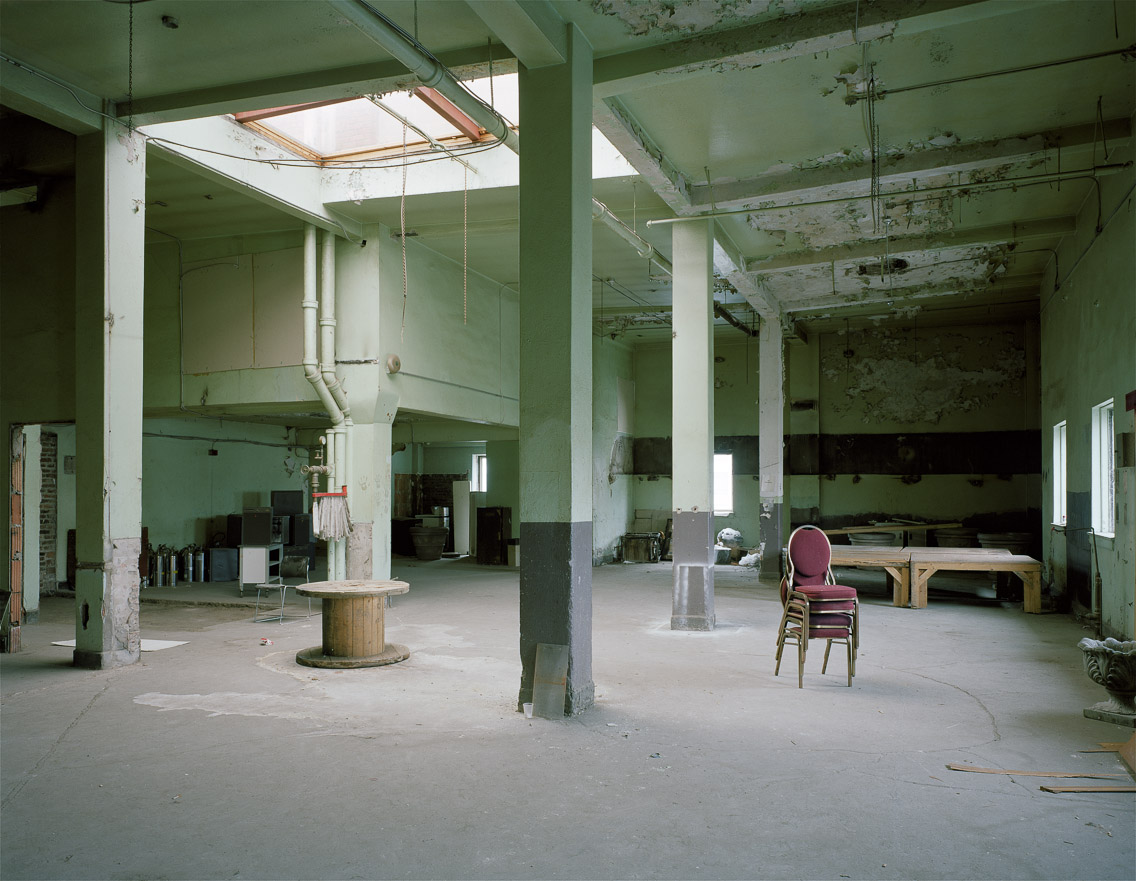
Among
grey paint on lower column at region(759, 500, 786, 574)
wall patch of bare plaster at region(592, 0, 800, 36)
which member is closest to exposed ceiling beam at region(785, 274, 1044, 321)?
grey paint on lower column at region(759, 500, 786, 574)

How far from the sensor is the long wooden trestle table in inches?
401

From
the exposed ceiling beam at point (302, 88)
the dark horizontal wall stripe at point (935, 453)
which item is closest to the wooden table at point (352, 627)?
the exposed ceiling beam at point (302, 88)

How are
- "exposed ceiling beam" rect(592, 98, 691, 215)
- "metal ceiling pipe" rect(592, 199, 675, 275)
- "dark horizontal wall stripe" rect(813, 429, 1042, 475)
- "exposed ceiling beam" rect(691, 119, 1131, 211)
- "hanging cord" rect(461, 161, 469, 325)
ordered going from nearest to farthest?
"exposed ceiling beam" rect(592, 98, 691, 215), "exposed ceiling beam" rect(691, 119, 1131, 211), "metal ceiling pipe" rect(592, 199, 675, 275), "hanging cord" rect(461, 161, 469, 325), "dark horizontal wall stripe" rect(813, 429, 1042, 475)

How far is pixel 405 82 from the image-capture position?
6.21m

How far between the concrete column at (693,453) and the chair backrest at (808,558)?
204cm

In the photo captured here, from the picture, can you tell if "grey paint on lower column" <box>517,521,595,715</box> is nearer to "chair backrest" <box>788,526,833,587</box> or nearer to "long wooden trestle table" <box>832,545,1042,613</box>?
"chair backrest" <box>788,526,833,587</box>

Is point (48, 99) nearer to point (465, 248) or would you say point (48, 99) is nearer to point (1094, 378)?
point (465, 248)

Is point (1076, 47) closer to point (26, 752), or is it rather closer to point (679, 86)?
point (679, 86)

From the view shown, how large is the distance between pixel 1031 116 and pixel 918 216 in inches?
99.0

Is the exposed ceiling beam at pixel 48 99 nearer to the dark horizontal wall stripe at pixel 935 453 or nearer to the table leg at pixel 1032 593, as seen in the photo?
the table leg at pixel 1032 593

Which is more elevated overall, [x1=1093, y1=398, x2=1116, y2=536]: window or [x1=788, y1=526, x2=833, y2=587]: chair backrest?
[x1=1093, y1=398, x2=1116, y2=536]: window

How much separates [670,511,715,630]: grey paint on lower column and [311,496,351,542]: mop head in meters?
4.14

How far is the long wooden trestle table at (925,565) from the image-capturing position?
1018cm

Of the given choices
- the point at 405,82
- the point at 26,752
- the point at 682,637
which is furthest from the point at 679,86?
the point at 26,752
